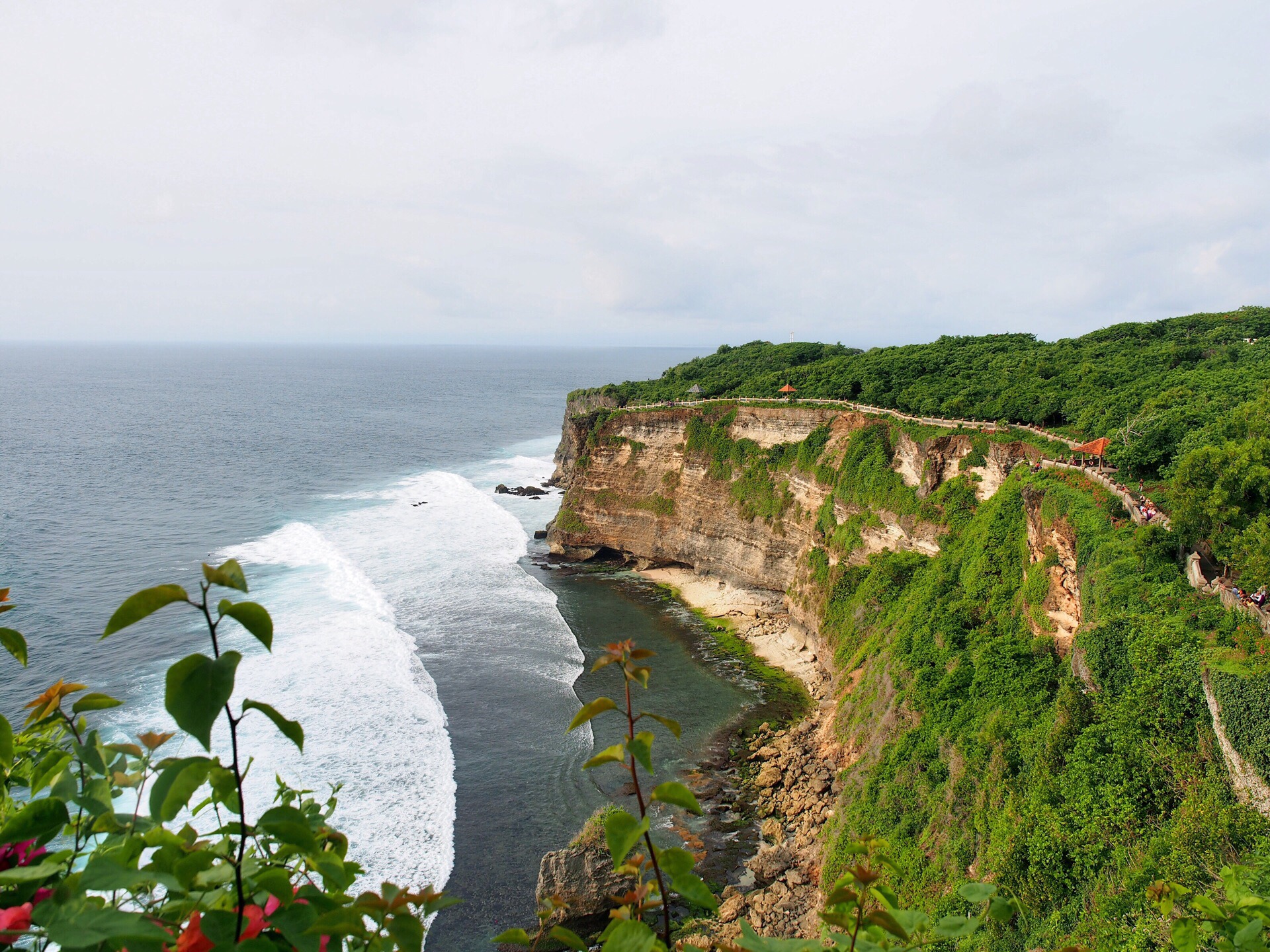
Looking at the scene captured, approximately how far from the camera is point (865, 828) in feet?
71.7

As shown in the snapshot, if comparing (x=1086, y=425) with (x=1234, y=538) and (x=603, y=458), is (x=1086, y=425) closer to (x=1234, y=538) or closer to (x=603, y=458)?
(x=1234, y=538)

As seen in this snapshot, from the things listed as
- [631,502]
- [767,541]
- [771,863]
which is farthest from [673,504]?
[771,863]

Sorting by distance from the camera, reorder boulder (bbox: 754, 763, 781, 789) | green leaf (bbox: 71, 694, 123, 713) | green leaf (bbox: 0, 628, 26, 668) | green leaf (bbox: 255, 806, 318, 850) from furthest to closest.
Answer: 1. boulder (bbox: 754, 763, 781, 789)
2. green leaf (bbox: 71, 694, 123, 713)
3. green leaf (bbox: 0, 628, 26, 668)
4. green leaf (bbox: 255, 806, 318, 850)

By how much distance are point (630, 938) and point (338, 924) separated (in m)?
1.10

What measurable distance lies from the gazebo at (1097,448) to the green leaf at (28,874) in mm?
30265

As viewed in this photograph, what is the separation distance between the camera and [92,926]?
2406 mm

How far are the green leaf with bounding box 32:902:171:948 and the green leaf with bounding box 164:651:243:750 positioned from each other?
594mm

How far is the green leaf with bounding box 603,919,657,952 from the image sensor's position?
2818mm

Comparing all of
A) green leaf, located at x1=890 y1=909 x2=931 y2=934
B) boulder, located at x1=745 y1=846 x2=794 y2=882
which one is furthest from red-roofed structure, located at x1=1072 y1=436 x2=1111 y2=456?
green leaf, located at x1=890 y1=909 x2=931 y2=934

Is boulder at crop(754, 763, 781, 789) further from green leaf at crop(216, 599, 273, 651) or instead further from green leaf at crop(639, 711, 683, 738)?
green leaf at crop(216, 599, 273, 651)

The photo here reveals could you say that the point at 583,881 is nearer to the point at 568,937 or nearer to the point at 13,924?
the point at 568,937

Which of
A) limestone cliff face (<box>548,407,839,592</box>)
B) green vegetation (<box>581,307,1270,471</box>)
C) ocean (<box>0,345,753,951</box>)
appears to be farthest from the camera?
limestone cliff face (<box>548,407,839,592</box>)

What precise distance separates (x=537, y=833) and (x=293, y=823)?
24.4m

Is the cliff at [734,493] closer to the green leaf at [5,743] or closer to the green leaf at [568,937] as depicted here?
the green leaf at [568,937]
